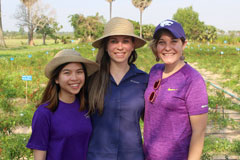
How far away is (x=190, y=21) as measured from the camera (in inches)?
2069

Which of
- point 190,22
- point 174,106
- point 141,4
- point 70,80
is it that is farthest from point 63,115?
point 190,22

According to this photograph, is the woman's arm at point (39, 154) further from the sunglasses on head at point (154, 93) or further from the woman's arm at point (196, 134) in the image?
the woman's arm at point (196, 134)

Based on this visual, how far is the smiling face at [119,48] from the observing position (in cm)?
218

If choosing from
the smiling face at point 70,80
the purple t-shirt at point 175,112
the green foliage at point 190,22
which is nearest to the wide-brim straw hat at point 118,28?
the smiling face at point 70,80

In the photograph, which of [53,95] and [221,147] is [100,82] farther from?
[221,147]

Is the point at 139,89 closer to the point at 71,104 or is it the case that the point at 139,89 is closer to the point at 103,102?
the point at 103,102

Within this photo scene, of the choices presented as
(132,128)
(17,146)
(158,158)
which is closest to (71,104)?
(132,128)

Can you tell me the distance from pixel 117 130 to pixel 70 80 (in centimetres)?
56

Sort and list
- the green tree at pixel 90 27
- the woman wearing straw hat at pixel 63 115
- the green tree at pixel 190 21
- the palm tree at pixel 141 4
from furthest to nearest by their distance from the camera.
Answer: the green tree at pixel 190 21 → the palm tree at pixel 141 4 → the green tree at pixel 90 27 → the woman wearing straw hat at pixel 63 115

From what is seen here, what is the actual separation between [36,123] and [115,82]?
0.73 m

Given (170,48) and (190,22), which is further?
(190,22)

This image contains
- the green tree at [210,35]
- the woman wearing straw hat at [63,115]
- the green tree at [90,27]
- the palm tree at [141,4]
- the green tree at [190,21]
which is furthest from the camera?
the green tree at [190,21]

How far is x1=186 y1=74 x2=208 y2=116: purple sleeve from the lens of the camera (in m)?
1.70

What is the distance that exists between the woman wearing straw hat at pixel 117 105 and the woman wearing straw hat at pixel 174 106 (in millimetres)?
128
